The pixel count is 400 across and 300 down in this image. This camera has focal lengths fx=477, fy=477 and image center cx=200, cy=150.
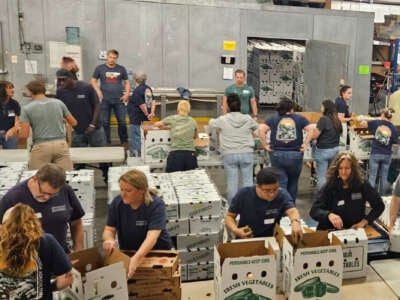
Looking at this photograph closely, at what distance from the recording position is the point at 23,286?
7.72 feet

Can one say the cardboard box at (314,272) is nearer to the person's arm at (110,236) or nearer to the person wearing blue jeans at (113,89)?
the person's arm at (110,236)

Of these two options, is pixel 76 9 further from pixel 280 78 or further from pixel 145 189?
pixel 145 189

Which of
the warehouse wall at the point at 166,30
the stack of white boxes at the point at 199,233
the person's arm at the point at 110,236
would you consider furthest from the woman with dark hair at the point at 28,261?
the warehouse wall at the point at 166,30

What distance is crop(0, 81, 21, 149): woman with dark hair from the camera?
6234mm

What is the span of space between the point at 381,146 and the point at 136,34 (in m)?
5.65

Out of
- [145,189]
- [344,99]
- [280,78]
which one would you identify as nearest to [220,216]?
[145,189]

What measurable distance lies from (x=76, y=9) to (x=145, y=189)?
23.8 feet

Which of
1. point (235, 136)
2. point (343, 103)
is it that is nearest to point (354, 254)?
point (235, 136)

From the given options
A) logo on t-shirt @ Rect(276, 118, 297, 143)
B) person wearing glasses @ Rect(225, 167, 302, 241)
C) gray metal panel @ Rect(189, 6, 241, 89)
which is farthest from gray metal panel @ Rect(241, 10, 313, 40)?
person wearing glasses @ Rect(225, 167, 302, 241)

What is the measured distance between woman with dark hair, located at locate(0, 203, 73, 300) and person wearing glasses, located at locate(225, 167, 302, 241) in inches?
54.5

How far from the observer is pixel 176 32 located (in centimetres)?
998

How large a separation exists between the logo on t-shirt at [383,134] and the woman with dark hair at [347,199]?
265cm

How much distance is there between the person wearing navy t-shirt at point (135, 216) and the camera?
3.12 meters

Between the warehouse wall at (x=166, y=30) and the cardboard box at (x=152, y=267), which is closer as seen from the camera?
the cardboard box at (x=152, y=267)
